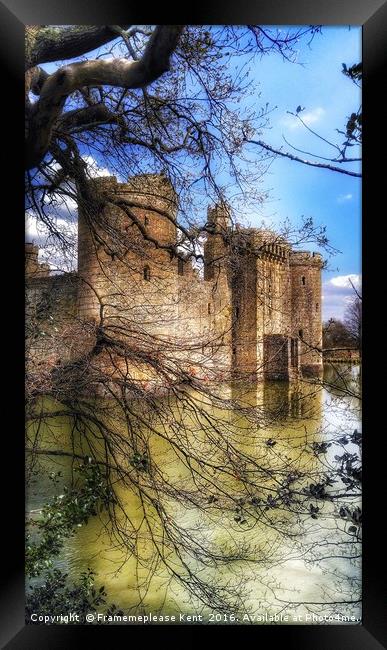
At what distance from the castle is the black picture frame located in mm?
216

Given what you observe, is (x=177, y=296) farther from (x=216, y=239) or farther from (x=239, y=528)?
(x=239, y=528)

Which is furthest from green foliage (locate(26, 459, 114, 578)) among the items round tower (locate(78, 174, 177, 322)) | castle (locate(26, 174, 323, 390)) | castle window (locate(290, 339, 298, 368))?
castle window (locate(290, 339, 298, 368))

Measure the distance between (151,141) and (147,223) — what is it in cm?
39

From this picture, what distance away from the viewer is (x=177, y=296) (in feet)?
6.64

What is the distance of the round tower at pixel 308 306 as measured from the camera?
1.95m

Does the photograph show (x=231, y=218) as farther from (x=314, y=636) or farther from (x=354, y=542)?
(x=314, y=636)

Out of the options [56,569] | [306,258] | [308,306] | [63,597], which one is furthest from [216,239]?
[63,597]

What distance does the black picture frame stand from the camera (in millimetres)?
1814
